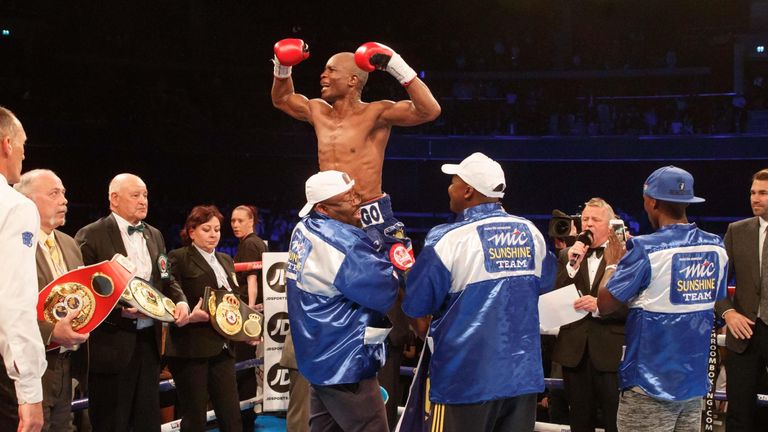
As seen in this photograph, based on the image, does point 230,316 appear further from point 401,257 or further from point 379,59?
point 379,59

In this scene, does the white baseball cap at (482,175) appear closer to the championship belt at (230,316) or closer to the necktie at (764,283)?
the championship belt at (230,316)

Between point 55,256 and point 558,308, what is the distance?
1963mm

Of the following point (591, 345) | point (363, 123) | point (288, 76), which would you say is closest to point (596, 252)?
point (591, 345)

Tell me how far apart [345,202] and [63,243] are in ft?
4.26

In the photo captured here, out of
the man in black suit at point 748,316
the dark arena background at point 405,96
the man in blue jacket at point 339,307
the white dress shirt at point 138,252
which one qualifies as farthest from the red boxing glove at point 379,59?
the dark arena background at point 405,96

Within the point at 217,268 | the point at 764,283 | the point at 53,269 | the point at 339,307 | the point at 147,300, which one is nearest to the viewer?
the point at 339,307

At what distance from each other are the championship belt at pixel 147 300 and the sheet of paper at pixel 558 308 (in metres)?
1.59

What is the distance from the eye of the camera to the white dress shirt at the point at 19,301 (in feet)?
6.76

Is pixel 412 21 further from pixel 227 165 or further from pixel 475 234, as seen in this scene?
pixel 475 234

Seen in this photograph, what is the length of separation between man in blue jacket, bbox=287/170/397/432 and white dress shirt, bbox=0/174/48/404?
824 millimetres

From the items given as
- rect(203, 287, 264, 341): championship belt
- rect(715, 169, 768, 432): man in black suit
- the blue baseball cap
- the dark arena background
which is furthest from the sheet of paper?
the dark arena background

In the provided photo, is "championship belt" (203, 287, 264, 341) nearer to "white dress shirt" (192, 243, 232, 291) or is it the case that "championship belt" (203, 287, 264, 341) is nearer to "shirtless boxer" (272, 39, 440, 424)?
"white dress shirt" (192, 243, 232, 291)

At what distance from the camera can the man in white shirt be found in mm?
2061

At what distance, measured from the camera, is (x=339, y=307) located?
2.61m
